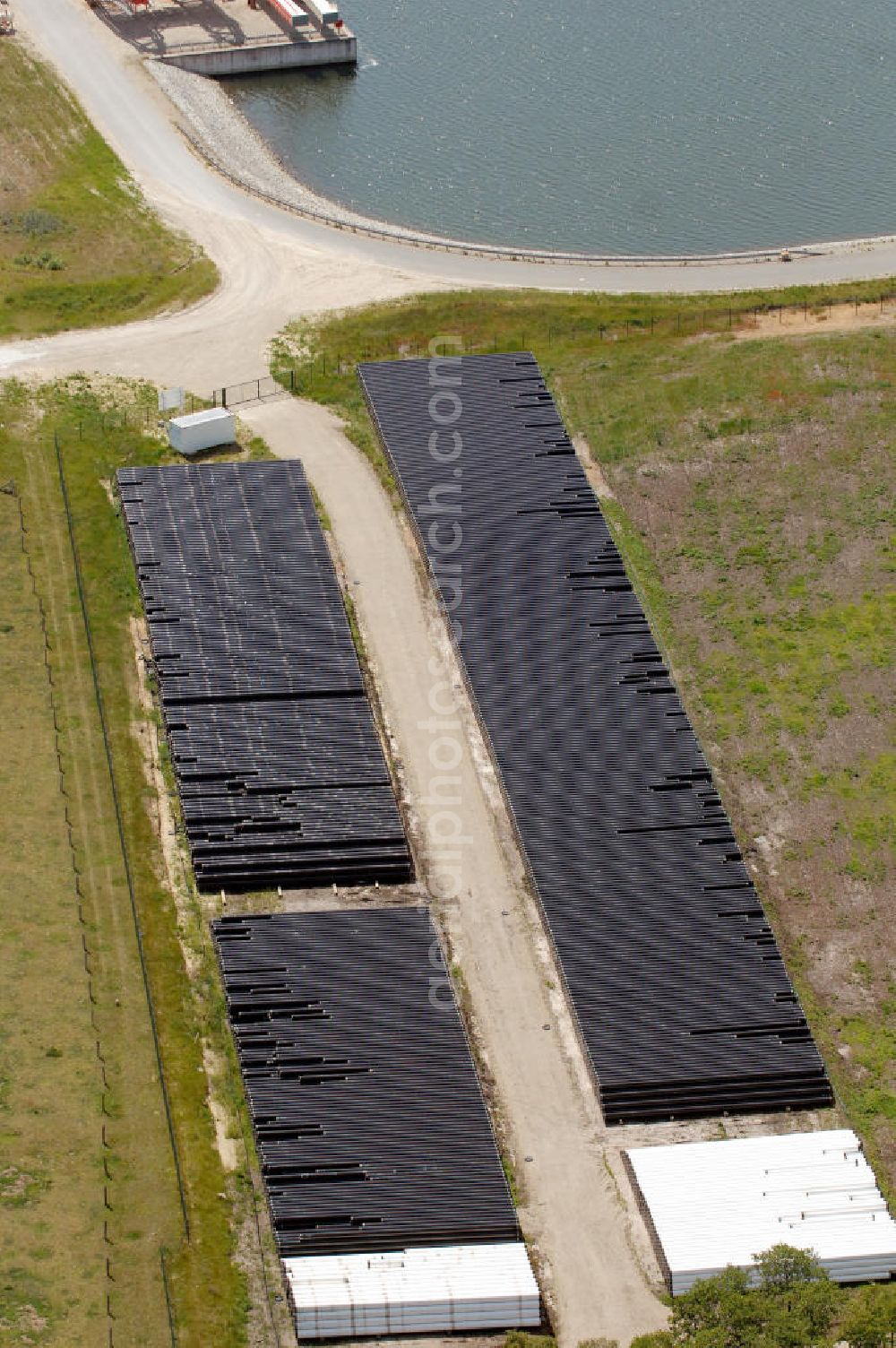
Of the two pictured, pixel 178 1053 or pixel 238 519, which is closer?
pixel 178 1053

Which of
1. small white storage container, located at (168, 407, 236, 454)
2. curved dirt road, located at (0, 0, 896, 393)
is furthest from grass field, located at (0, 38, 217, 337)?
small white storage container, located at (168, 407, 236, 454)

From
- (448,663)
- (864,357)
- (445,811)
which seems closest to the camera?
(445,811)

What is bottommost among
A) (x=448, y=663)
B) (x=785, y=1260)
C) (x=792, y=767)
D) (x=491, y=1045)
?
(x=785, y=1260)

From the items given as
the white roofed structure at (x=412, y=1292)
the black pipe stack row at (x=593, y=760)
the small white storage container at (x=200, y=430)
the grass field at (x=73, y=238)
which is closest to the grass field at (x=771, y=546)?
the black pipe stack row at (x=593, y=760)

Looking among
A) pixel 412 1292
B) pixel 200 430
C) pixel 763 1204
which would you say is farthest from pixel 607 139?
pixel 412 1292

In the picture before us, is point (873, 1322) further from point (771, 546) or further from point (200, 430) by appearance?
point (200, 430)

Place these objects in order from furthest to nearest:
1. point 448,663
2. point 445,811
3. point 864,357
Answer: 1. point 864,357
2. point 448,663
3. point 445,811

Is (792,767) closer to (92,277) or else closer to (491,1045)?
(491,1045)

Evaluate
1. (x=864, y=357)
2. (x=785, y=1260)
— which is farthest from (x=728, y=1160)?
(x=864, y=357)

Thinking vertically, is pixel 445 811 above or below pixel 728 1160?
above
